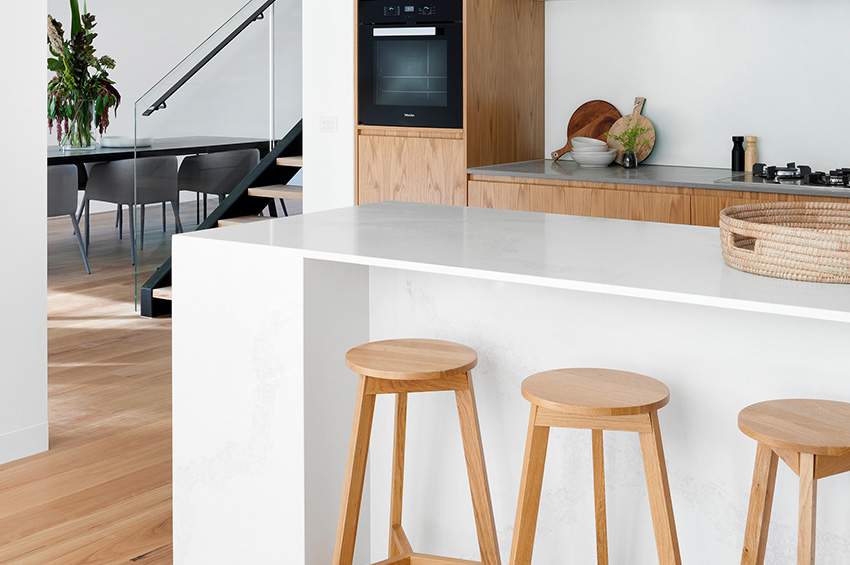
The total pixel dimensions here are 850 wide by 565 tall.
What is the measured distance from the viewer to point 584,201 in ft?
13.3

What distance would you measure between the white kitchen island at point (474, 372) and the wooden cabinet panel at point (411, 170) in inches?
70.9

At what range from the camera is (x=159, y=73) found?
9836 mm

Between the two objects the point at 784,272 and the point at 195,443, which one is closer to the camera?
the point at 784,272

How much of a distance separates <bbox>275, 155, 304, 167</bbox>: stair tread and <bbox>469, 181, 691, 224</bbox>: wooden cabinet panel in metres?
1.66

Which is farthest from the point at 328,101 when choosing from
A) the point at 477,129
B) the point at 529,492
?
the point at 529,492

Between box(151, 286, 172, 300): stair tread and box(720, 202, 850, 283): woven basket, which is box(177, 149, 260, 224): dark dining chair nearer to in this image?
box(151, 286, 172, 300): stair tread

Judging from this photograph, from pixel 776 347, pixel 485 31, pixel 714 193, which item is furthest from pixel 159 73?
pixel 776 347

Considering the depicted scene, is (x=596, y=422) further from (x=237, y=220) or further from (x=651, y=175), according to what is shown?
(x=237, y=220)

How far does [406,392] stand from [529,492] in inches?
15.4

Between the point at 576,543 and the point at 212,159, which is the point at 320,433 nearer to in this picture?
the point at 576,543

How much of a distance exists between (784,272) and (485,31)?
286 cm

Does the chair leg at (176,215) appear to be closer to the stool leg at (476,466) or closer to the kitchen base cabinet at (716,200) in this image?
the kitchen base cabinet at (716,200)

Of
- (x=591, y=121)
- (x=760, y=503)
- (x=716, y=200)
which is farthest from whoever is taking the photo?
(x=591, y=121)

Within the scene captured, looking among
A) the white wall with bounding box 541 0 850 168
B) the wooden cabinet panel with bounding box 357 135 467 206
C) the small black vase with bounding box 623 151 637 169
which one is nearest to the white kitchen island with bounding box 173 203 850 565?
the wooden cabinet panel with bounding box 357 135 467 206
